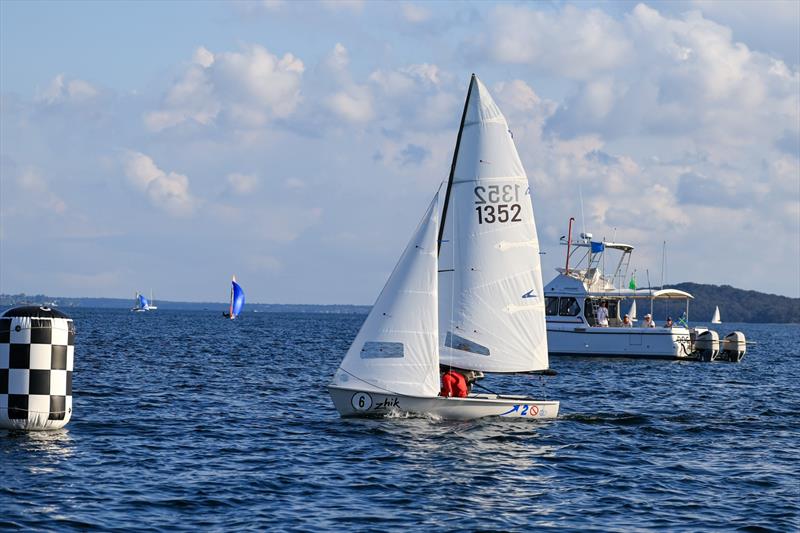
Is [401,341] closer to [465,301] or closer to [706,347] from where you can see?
[465,301]

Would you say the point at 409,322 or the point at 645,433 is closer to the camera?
the point at 409,322

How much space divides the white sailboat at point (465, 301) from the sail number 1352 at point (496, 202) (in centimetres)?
2

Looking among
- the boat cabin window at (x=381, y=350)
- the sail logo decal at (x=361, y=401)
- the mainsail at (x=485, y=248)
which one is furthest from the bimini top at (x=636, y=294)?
the boat cabin window at (x=381, y=350)

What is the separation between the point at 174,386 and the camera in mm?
34844

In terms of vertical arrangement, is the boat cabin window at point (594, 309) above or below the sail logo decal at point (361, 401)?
above

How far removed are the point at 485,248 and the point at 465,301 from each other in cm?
138

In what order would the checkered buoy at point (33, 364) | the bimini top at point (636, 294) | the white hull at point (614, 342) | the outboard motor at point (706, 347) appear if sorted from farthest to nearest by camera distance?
the outboard motor at point (706, 347) < the bimini top at point (636, 294) < the white hull at point (614, 342) < the checkered buoy at point (33, 364)

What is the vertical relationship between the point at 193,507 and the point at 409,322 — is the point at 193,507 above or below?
below

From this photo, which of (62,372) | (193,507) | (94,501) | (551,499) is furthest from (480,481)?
(62,372)

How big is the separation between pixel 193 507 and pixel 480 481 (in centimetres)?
542

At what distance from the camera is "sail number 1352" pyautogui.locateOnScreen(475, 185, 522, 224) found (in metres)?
24.9

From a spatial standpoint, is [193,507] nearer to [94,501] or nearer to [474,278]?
[94,501]

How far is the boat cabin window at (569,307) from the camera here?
58.2 meters

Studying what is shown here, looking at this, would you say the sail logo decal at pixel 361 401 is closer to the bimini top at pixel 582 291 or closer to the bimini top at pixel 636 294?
the bimini top at pixel 582 291
